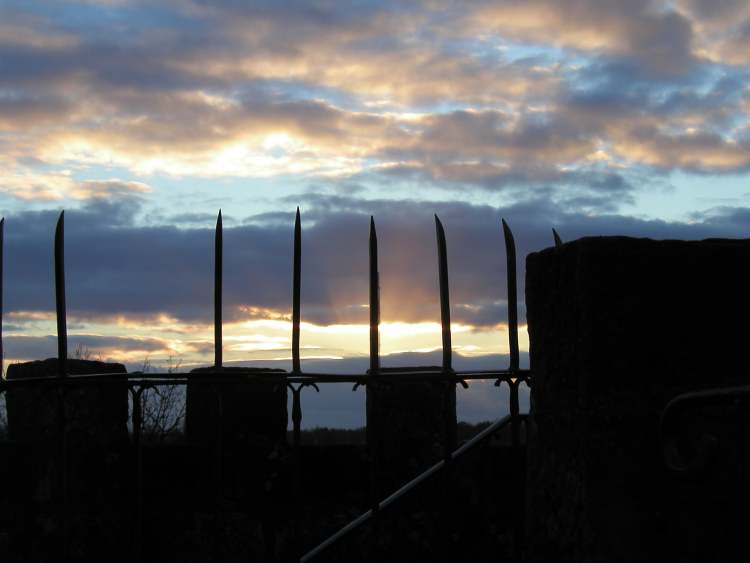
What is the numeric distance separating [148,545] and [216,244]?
78.8 inches

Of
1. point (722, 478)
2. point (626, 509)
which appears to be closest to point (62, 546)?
point (626, 509)

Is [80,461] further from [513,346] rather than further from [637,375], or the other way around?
[637,375]

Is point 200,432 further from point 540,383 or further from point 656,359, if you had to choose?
point 656,359

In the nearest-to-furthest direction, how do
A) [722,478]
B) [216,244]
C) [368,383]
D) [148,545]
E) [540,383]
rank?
[722,478] < [540,383] < [368,383] < [216,244] < [148,545]

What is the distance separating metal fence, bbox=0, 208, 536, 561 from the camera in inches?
156

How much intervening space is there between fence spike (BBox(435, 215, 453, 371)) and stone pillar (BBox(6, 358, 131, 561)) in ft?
6.72

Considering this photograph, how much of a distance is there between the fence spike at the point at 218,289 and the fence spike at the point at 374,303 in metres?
0.78

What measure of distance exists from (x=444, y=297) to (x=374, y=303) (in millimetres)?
364

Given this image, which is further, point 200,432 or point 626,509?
point 200,432

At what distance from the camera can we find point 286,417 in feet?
17.7

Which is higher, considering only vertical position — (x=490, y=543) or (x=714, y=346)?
(x=714, y=346)

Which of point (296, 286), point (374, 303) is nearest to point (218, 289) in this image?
point (296, 286)

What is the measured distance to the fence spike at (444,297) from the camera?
4266 millimetres

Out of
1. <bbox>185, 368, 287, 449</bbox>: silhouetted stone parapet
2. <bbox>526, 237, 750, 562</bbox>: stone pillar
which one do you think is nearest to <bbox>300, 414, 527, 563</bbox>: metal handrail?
<bbox>185, 368, 287, 449</bbox>: silhouetted stone parapet
